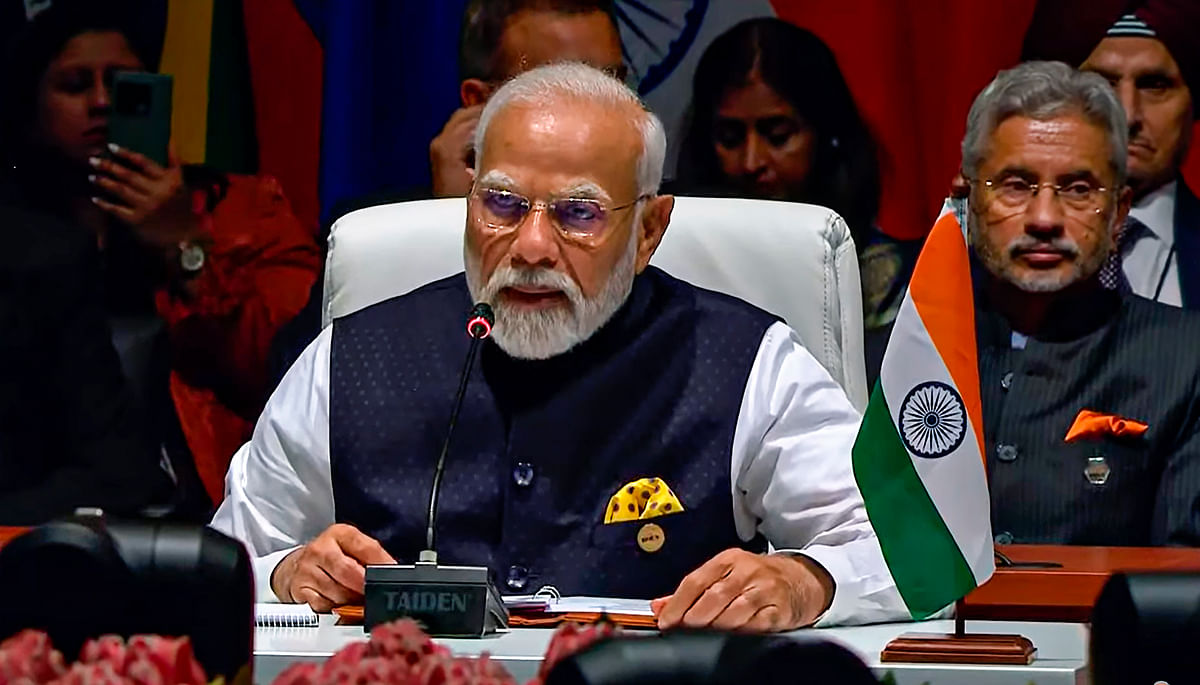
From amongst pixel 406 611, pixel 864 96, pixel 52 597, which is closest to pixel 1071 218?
pixel 864 96

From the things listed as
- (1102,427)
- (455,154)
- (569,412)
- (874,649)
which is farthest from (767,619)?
(455,154)

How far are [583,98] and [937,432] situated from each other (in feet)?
3.17

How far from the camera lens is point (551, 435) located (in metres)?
2.73

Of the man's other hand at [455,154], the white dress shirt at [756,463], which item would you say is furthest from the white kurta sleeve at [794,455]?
the man's other hand at [455,154]

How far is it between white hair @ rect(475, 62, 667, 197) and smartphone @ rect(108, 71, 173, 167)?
171cm

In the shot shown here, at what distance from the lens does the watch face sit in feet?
14.4

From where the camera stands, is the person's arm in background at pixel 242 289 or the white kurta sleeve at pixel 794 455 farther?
the person's arm in background at pixel 242 289

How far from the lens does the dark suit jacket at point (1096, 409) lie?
3.29 metres

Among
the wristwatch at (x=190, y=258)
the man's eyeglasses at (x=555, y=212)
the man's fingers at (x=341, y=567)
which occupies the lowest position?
the wristwatch at (x=190, y=258)

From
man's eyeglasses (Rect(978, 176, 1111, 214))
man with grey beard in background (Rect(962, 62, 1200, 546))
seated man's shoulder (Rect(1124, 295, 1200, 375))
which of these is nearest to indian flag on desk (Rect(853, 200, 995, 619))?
man with grey beard in background (Rect(962, 62, 1200, 546))

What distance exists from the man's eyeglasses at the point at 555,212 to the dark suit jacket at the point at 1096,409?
97 centimetres

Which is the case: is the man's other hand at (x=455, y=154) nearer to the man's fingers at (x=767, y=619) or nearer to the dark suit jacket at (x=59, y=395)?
the dark suit jacket at (x=59, y=395)

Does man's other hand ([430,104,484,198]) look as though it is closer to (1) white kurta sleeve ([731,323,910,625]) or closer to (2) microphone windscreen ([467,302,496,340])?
(1) white kurta sleeve ([731,323,910,625])

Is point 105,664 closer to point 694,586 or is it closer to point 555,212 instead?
point 694,586
